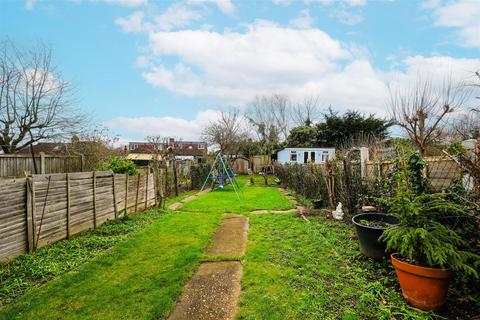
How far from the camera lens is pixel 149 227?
6539mm

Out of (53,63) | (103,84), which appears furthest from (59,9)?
(53,63)

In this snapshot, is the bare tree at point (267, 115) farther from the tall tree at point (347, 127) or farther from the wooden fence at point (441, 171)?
the wooden fence at point (441, 171)

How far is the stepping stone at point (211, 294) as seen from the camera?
9.02 ft

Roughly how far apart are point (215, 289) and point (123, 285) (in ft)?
4.06

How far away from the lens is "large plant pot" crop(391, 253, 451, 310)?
2670 mm

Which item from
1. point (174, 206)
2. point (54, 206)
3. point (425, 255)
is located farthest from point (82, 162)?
point (425, 255)

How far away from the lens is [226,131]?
2708cm

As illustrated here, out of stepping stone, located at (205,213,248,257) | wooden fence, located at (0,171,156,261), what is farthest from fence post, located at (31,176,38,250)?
stepping stone, located at (205,213,248,257)

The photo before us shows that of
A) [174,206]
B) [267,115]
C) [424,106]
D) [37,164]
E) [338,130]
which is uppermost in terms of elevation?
[267,115]

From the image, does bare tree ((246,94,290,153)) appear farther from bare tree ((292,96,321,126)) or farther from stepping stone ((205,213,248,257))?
stepping stone ((205,213,248,257))

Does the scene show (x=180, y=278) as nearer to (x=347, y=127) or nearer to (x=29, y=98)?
(x=29, y=98)

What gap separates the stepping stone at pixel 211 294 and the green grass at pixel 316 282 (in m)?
0.14

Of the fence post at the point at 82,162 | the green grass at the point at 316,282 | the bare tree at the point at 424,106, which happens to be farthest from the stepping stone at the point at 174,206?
the bare tree at the point at 424,106

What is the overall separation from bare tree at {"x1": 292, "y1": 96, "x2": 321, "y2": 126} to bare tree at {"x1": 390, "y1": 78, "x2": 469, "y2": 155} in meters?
20.6
